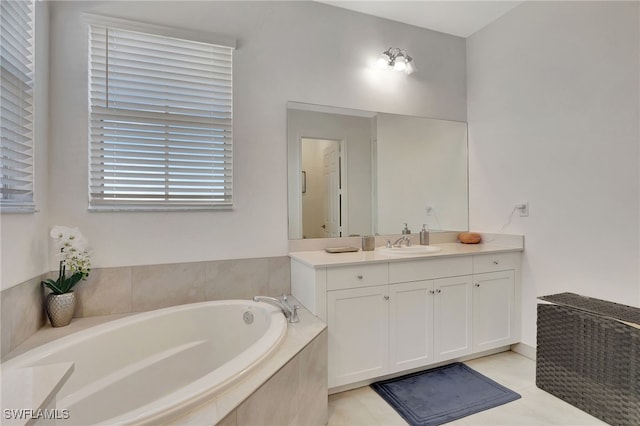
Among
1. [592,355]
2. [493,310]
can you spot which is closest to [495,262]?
[493,310]

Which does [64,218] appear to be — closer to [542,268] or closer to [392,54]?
[392,54]

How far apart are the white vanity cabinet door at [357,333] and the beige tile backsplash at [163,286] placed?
1.81 ft

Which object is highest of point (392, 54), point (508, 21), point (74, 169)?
point (508, 21)

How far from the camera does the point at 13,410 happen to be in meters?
0.60

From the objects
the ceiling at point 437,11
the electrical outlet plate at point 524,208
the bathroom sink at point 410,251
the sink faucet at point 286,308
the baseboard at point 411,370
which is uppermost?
the ceiling at point 437,11

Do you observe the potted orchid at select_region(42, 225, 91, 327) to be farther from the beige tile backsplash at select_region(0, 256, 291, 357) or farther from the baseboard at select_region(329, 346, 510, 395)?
the baseboard at select_region(329, 346, 510, 395)

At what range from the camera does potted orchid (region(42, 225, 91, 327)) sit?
1743mm

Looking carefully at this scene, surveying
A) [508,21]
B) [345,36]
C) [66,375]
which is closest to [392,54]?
[345,36]

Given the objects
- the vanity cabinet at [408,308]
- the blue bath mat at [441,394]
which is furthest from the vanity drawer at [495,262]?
the blue bath mat at [441,394]

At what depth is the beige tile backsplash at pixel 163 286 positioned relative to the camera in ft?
5.74

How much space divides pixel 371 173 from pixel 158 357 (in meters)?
1.97

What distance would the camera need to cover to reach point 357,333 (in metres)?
1.96

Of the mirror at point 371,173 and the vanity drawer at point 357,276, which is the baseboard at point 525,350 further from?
the vanity drawer at point 357,276

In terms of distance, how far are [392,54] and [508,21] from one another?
1.00 meters
